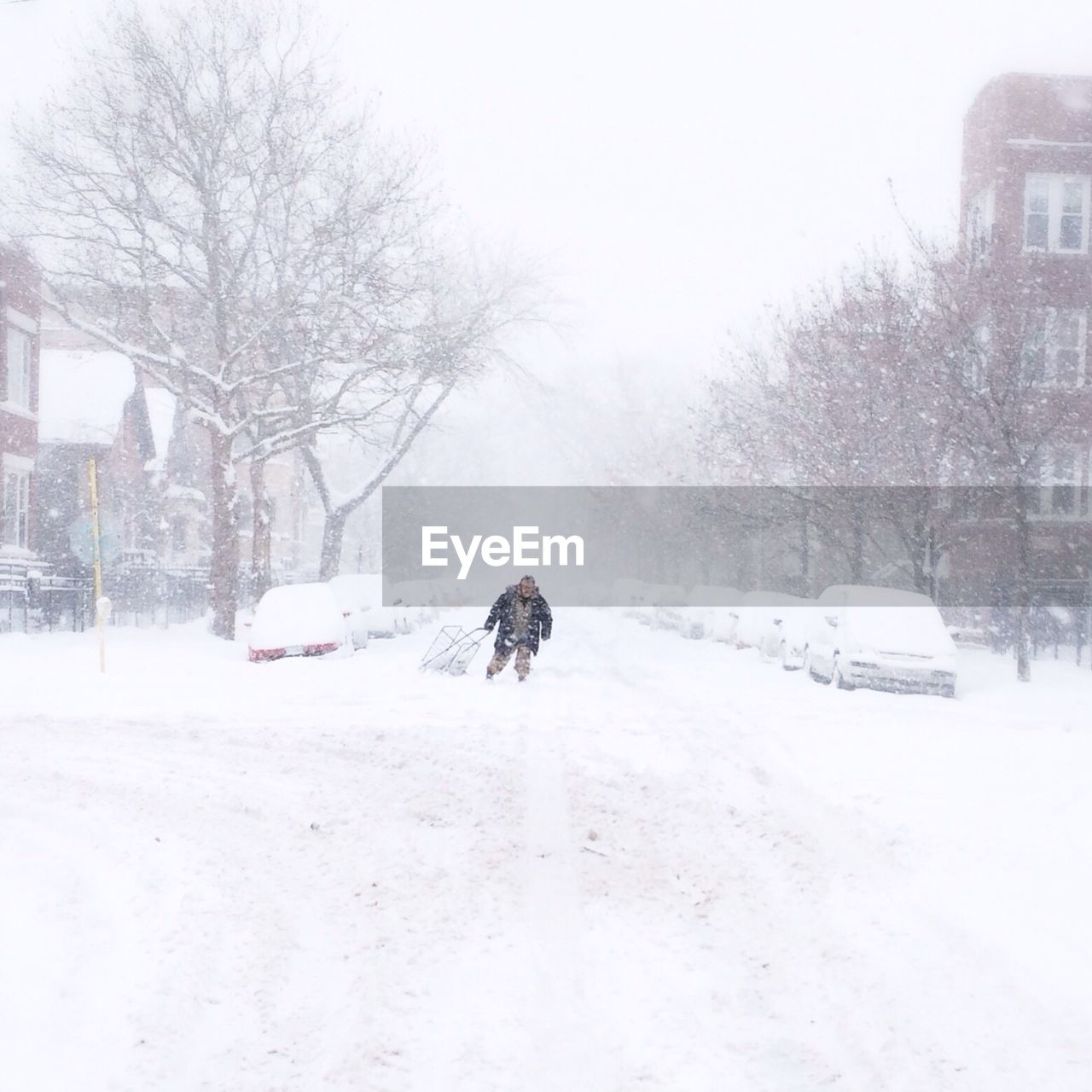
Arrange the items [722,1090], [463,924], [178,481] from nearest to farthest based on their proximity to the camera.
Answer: [722,1090] < [463,924] < [178,481]

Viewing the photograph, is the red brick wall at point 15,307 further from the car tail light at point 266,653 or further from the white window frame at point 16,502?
the car tail light at point 266,653

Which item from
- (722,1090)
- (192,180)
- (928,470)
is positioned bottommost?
(722,1090)

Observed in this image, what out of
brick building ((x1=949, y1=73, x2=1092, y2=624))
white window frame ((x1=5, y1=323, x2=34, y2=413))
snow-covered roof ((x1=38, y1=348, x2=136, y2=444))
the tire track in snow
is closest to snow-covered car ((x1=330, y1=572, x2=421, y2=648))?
white window frame ((x1=5, y1=323, x2=34, y2=413))

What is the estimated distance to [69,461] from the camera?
36.6 m

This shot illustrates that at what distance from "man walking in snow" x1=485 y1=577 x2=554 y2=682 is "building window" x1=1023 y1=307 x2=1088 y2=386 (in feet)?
28.1

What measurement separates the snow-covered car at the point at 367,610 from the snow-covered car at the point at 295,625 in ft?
10.1

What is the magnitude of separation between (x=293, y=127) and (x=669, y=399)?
5269cm

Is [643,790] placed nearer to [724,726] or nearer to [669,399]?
[724,726]

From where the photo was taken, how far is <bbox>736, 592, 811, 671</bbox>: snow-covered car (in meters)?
22.5

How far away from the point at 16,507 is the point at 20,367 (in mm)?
3237

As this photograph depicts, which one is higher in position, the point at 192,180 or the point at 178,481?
the point at 192,180

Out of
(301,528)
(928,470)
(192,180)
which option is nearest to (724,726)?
(928,470)

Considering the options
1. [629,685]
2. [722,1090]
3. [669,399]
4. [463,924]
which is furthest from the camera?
[669,399]


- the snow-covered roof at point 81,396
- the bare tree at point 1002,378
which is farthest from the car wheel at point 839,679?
the snow-covered roof at point 81,396
